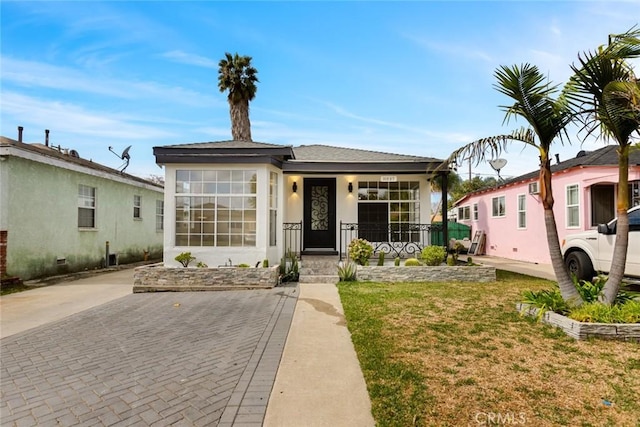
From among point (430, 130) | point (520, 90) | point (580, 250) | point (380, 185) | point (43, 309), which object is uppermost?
point (430, 130)

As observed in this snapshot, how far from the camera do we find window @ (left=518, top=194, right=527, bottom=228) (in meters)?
14.2

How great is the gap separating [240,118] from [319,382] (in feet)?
52.6

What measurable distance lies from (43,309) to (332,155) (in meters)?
9.14

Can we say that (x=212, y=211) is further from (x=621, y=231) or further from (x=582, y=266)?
(x=582, y=266)

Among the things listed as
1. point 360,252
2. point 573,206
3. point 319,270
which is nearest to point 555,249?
point 360,252

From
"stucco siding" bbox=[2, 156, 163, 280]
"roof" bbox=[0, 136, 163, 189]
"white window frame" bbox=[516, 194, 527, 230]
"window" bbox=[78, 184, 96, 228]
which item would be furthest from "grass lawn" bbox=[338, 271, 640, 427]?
"window" bbox=[78, 184, 96, 228]

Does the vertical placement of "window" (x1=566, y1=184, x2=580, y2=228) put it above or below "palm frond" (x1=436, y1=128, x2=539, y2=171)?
below

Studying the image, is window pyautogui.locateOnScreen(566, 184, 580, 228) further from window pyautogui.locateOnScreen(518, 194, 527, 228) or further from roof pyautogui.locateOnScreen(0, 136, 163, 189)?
roof pyautogui.locateOnScreen(0, 136, 163, 189)

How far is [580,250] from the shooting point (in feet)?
26.6

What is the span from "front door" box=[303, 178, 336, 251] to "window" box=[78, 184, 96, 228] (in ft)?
27.3

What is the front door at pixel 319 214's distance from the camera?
11.2 meters

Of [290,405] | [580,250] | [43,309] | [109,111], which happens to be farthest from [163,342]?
[109,111]

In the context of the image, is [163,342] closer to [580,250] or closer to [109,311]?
[109,311]

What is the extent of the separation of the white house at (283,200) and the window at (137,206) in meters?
7.07
